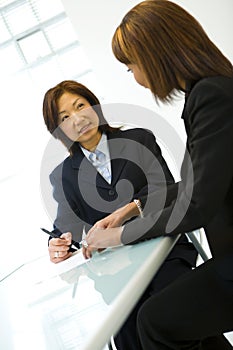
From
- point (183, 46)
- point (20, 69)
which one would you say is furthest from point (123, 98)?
point (183, 46)

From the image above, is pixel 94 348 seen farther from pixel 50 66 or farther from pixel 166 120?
pixel 50 66

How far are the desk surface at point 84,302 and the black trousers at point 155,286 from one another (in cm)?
29

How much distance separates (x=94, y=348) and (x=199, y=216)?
1.28ft

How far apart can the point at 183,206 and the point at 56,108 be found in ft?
3.13

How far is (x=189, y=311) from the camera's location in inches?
37.2

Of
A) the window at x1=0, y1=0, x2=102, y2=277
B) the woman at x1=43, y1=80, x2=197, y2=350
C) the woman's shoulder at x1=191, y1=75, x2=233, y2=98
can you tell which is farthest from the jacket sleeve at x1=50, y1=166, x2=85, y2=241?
the window at x1=0, y1=0, x2=102, y2=277

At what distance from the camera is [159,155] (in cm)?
165

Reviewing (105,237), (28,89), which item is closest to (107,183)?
(105,237)

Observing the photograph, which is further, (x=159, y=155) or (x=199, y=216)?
(x=159, y=155)

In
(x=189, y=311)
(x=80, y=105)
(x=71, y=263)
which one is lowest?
(x=189, y=311)

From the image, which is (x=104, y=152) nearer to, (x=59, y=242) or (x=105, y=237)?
(x=59, y=242)

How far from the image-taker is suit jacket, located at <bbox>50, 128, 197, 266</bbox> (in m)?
1.60

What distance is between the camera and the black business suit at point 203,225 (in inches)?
33.1

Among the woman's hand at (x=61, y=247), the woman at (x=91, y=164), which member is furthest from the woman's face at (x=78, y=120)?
the woman's hand at (x=61, y=247)
